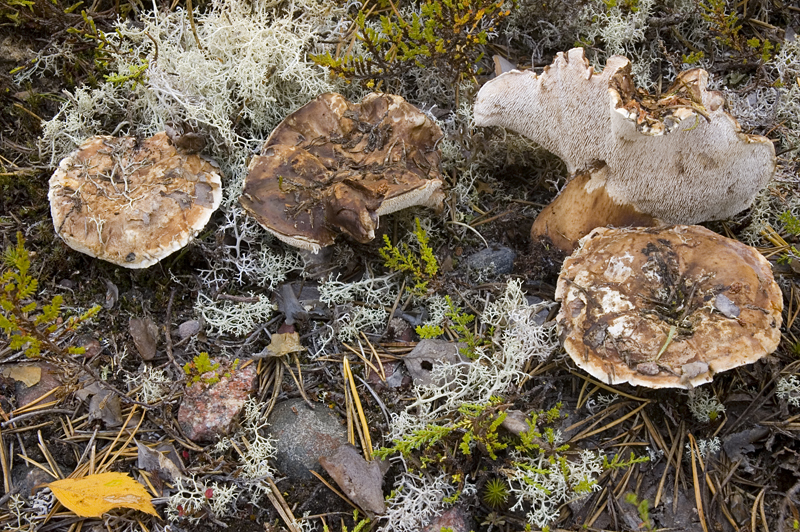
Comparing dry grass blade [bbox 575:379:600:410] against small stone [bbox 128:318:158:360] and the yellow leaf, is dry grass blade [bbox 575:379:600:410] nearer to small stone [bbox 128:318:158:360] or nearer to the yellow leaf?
the yellow leaf

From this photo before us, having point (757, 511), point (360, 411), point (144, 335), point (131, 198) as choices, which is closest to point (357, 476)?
point (360, 411)

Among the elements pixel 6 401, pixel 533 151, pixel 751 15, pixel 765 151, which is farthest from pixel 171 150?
pixel 751 15

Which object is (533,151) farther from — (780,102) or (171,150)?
(171,150)

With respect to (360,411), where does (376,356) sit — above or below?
above

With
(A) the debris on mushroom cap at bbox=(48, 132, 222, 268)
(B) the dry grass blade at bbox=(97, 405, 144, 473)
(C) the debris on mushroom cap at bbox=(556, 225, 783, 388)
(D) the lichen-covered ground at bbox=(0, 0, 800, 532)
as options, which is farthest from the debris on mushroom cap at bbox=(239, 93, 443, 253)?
(B) the dry grass blade at bbox=(97, 405, 144, 473)

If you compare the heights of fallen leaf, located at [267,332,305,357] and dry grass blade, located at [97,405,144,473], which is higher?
fallen leaf, located at [267,332,305,357]

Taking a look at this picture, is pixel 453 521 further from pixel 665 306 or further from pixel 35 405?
pixel 35 405

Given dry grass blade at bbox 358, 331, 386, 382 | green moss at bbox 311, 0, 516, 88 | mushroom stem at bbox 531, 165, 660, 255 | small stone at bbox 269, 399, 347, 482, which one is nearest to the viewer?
small stone at bbox 269, 399, 347, 482

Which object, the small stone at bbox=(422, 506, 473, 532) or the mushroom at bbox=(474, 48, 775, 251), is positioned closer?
the mushroom at bbox=(474, 48, 775, 251)
